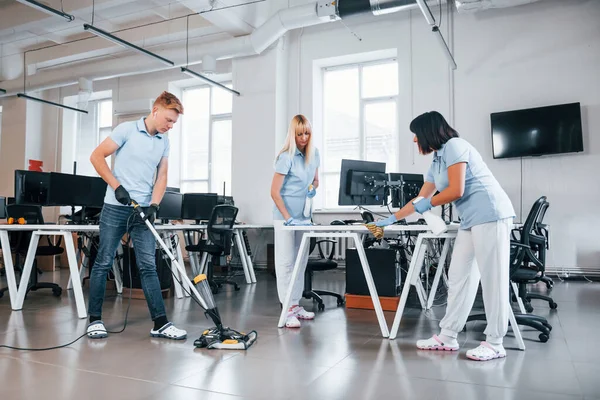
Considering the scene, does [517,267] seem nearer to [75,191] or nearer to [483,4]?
[75,191]

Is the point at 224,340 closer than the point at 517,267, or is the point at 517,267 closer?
the point at 224,340

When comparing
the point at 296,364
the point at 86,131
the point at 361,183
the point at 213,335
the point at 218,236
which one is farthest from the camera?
the point at 86,131

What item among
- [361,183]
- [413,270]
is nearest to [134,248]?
[413,270]

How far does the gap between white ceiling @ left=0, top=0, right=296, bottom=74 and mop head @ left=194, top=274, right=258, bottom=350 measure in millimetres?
4965

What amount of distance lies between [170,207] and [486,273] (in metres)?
3.77

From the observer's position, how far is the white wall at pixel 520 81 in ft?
18.6

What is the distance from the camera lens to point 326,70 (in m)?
7.58

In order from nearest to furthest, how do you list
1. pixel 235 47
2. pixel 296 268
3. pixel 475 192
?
pixel 475 192 → pixel 296 268 → pixel 235 47

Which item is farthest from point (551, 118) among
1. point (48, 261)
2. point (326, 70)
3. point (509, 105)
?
point (48, 261)

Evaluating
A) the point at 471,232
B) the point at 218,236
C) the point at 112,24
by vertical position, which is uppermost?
the point at 112,24

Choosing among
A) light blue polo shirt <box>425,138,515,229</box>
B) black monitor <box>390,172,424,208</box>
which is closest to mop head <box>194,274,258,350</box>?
light blue polo shirt <box>425,138,515,229</box>

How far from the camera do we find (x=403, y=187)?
385 centimetres

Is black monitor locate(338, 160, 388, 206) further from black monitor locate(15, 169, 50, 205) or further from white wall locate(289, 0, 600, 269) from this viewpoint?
white wall locate(289, 0, 600, 269)

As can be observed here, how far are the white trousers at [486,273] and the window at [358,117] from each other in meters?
4.88
